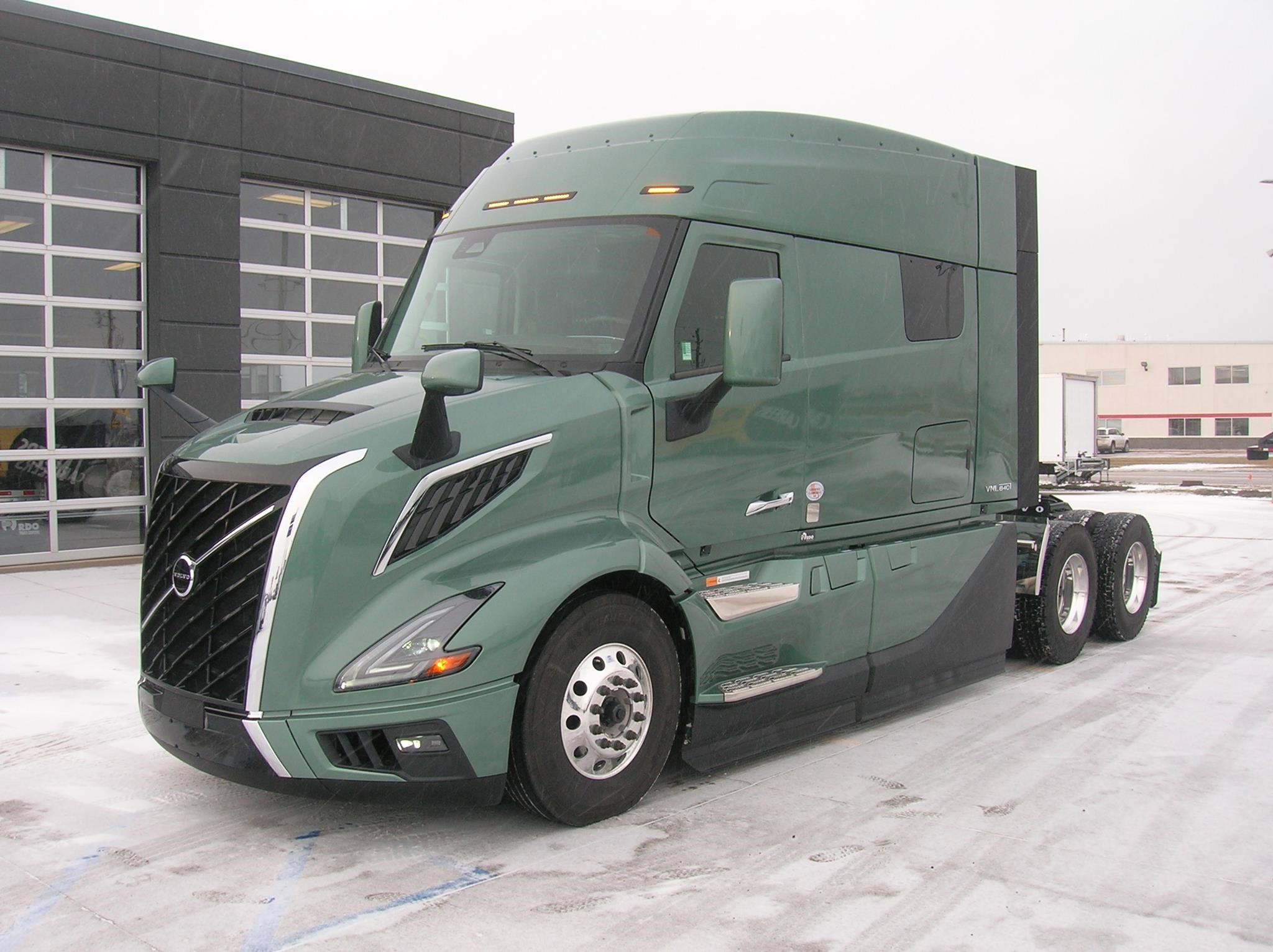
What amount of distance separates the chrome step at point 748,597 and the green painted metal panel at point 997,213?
298cm

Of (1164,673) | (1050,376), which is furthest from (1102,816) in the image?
(1050,376)

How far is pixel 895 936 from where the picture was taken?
386 cm

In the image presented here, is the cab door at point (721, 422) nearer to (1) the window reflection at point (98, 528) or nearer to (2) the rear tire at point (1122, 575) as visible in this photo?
(2) the rear tire at point (1122, 575)

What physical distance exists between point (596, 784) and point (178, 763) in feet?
7.52

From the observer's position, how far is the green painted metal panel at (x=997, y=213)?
24.9 feet

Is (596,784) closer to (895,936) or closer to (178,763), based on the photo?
Answer: (895,936)

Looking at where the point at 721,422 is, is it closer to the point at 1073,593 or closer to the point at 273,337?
the point at 1073,593

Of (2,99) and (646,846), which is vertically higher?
(2,99)

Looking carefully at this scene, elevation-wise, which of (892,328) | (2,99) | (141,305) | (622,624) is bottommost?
(622,624)

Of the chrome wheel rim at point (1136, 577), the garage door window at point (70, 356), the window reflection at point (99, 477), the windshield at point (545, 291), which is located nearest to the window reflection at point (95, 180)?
the garage door window at point (70, 356)

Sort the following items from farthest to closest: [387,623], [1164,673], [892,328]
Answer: [1164,673], [892,328], [387,623]

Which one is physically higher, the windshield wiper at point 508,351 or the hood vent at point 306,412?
the windshield wiper at point 508,351

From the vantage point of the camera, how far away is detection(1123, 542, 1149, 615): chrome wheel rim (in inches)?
370

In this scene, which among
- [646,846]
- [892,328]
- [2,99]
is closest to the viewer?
[646,846]
